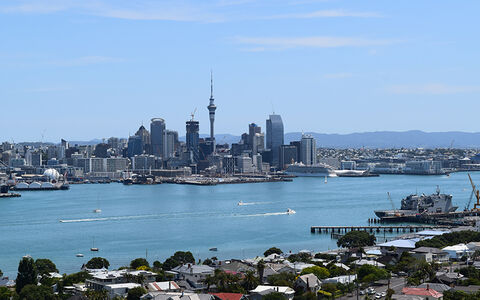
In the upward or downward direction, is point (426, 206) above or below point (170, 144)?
below

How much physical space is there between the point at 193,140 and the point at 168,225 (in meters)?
79.0

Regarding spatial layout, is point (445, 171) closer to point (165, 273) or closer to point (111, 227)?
point (111, 227)

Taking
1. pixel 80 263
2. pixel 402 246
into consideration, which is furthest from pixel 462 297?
pixel 80 263

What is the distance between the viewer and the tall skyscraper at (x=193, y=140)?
353ft

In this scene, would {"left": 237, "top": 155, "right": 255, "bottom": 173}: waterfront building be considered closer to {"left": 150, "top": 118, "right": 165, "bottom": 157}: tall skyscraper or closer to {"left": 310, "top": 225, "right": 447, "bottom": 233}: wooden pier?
{"left": 150, "top": 118, "right": 165, "bottom": 157}: tall skyscraper

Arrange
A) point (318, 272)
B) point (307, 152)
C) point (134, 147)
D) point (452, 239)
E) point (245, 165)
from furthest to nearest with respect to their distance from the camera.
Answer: point (134, 147), point (307, 152), point (245, 165), point (452, 239), point (318, 272)

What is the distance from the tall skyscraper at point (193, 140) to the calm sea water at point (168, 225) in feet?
192

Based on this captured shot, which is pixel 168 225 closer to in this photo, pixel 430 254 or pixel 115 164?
pixel 430 254

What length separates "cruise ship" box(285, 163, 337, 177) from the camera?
285 feet

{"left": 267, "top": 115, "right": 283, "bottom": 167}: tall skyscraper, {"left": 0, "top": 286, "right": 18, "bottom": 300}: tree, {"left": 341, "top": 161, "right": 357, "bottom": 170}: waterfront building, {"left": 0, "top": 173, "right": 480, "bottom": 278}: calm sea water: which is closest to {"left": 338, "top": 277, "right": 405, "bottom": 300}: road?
{"left": 0, "top": 286, "right": 18, "bottom": 300}: tree

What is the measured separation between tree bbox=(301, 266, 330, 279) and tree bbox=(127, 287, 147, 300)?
3.59 metres

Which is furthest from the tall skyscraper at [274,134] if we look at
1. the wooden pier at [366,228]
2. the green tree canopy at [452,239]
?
the green tree canopy at [452,239]

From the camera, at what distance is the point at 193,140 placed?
110 m

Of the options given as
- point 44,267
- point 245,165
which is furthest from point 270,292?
point 245,165
